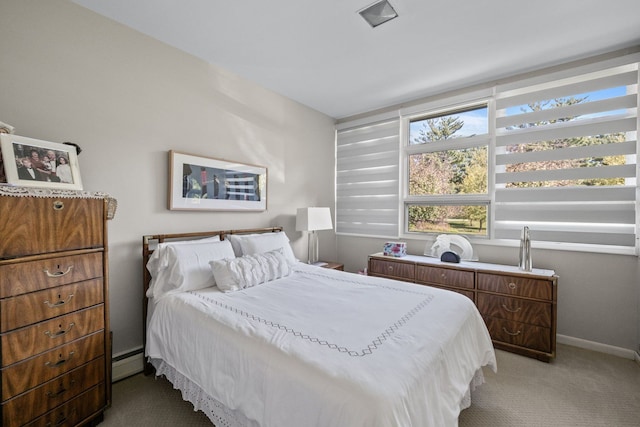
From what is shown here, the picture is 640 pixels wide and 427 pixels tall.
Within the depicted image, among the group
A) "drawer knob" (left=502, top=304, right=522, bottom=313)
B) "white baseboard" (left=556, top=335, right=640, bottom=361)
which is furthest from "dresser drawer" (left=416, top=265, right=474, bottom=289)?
"white baseboard" (left=556, top=335, right=640, bottom=361)

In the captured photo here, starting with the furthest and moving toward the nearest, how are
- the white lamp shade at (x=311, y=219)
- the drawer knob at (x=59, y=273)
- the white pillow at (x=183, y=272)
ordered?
the white lamp shade at (x=311, y=219)
the white pillow at (x=183, y=272)
the drawer knob at (x=59, y=273)

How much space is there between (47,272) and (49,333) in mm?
316

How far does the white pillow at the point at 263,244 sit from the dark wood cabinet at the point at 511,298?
1.52 metres

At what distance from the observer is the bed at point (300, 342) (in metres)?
1.05

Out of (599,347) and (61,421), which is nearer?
(61,421)

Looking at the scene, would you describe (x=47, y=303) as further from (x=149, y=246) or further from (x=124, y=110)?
(x=124, y=110)

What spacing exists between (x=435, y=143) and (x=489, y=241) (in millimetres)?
1316

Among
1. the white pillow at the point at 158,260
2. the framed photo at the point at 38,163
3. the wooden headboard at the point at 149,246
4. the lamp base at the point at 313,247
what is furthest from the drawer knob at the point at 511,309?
the framed photo at the point at 38,163

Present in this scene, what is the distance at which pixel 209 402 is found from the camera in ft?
4.99

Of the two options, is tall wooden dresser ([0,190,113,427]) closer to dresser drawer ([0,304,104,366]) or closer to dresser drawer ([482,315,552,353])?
dresser drawer ([0,304,104,366])

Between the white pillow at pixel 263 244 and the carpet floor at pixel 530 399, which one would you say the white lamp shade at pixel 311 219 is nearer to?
the white pillow at pixel 263 244

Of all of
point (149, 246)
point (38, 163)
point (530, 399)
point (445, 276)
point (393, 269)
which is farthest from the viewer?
point (393, 269)

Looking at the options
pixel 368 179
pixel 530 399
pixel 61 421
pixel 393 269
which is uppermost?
pixel 368 179

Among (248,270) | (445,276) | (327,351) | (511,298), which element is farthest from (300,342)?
(511,298)
